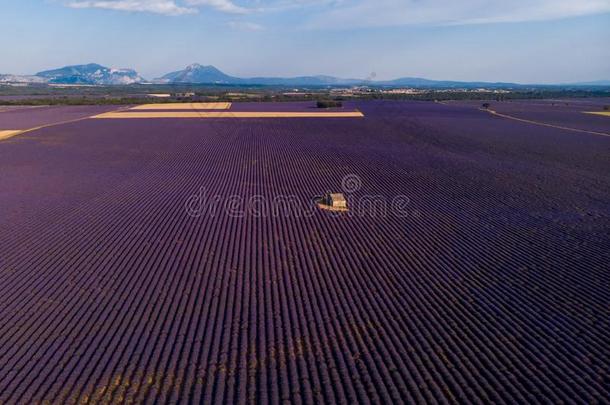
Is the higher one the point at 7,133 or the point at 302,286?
the point at 302,286

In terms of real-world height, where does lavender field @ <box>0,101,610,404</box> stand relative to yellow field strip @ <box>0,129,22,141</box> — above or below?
above

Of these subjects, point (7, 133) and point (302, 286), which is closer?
point (302, 286)

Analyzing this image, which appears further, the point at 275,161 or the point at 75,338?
the point at 275,161

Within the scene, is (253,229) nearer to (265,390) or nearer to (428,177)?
(265,390)

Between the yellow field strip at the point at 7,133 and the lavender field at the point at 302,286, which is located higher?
the lavender field at the point at 302,286

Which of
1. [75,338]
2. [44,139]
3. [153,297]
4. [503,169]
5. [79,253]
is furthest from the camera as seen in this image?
[44,139]

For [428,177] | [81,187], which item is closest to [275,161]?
[428,177]

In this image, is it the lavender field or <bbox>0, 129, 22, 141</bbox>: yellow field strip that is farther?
<bbox>0, 129, 22, 141</bbox>: yellow field strip

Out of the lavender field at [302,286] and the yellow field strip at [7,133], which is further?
the yellow field strip at [7,133]
